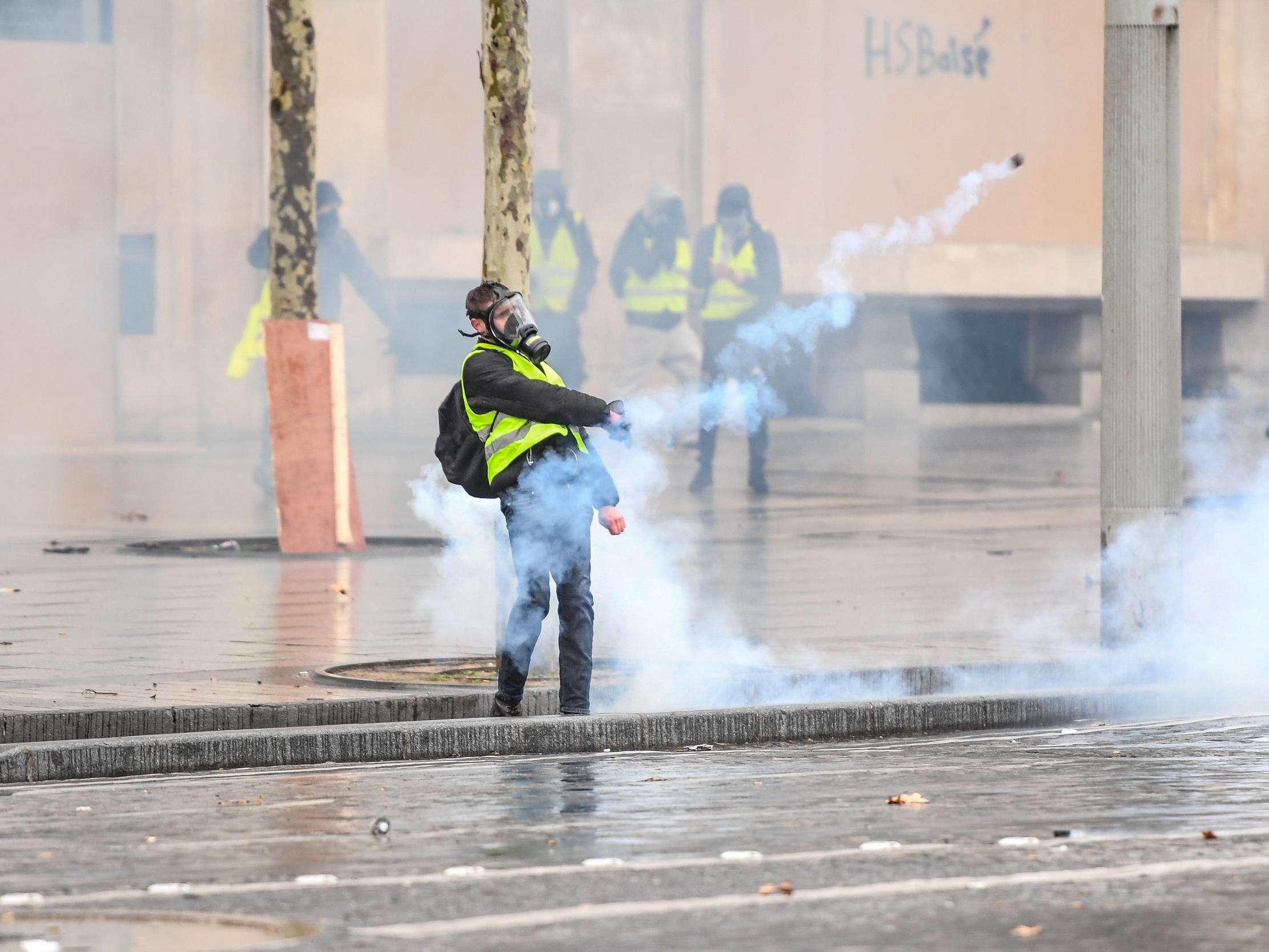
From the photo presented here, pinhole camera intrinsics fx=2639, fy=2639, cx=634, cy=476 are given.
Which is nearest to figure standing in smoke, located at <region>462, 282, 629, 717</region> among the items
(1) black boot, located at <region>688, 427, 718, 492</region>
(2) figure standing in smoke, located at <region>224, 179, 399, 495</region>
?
(2) figure standing in smoke, located at <region>224, 179, 399, 495</region>

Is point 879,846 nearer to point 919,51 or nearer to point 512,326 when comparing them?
point 512,326

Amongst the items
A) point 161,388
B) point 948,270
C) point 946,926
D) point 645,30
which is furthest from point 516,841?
point 948,270

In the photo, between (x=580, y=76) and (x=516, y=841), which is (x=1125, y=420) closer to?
(x=516, y=841)

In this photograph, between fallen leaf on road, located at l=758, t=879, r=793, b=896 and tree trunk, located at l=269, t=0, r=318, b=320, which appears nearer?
fallen leaf on road, located at l=758, t=879, r=793, b=896

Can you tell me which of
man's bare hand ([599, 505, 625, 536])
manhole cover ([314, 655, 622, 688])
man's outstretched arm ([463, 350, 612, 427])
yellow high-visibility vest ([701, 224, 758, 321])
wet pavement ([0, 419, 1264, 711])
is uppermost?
yellow high-visibility vest ([701, 224, 758, 321])

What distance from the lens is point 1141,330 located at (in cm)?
1132

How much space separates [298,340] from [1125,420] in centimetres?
554

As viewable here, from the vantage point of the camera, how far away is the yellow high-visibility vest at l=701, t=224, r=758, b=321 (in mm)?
19703

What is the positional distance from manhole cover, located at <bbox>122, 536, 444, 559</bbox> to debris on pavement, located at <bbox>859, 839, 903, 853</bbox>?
877 cm

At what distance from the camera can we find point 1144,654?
1077 centimetres

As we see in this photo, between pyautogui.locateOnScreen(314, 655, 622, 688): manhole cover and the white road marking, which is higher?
pyautogui.locateOnScreen(314, 655, 622, 688): manhole cover

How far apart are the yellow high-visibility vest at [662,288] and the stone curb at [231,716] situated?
13078mm

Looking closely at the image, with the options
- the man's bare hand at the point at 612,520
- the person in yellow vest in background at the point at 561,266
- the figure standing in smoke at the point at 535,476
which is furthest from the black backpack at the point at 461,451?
the person in yellow vest in background at the point at 561,266

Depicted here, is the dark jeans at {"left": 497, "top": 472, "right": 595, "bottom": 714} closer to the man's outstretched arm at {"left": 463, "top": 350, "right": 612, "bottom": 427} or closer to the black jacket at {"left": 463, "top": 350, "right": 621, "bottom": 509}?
the black jacket at {"left": 463, "top": 350, "right": 621, "bottom": 509}
